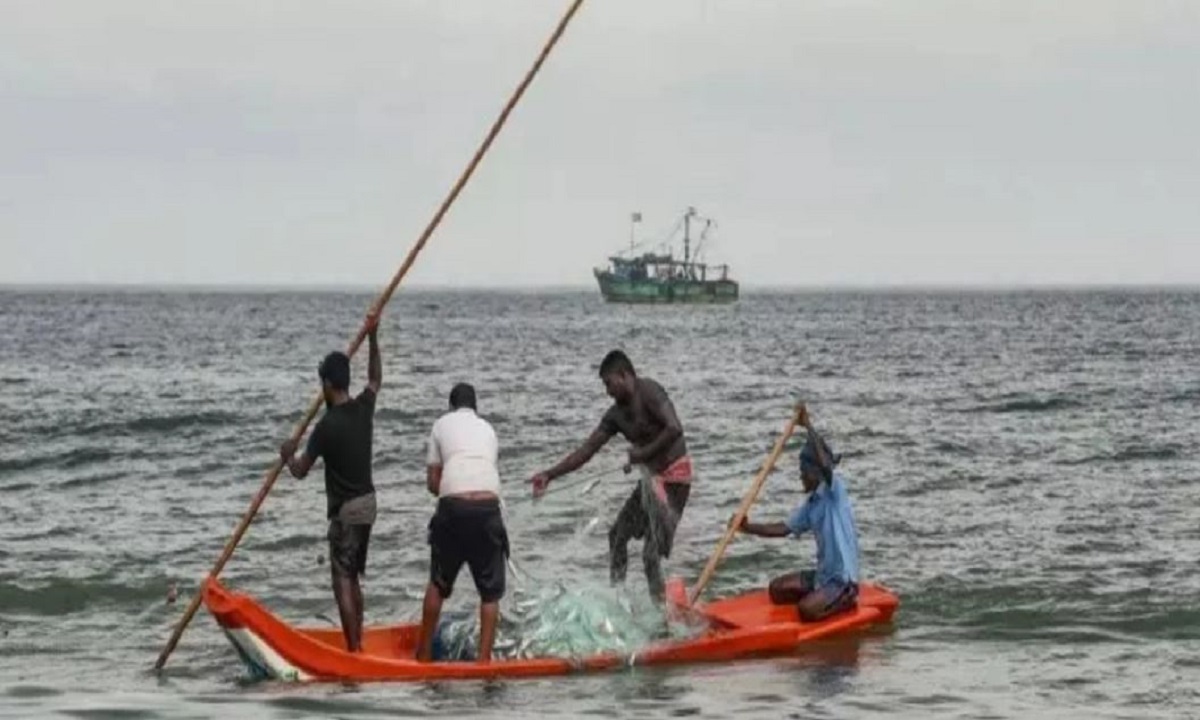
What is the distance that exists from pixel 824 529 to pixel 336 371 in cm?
379

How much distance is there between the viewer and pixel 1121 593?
18.7m

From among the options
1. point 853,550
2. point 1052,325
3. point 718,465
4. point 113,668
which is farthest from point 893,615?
point 1052,325

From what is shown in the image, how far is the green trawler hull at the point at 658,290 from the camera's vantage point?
15388 centimetres

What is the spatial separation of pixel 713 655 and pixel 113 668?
431cm

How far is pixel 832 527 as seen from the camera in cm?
1524

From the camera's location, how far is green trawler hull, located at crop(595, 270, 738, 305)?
153875 mm

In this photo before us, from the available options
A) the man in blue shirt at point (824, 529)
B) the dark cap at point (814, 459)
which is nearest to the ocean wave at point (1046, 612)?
the man in blue shirt at point (824, 529)

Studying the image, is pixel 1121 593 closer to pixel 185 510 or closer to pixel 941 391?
pixel 185 510

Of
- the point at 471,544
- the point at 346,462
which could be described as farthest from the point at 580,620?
the point at 346,462

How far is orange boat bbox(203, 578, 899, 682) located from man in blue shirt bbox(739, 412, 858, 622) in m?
0.13

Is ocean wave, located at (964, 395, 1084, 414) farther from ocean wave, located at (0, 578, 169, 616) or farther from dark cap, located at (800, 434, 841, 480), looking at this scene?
dark cap, located at (800, 434, 841, 480)

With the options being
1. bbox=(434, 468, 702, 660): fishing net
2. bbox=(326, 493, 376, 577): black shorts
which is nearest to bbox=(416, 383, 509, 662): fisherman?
bbox=(326, 493, 376, 577): black shorts

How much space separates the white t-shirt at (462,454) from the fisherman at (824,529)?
245 centimetres

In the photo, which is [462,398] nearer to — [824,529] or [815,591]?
[824,529]
